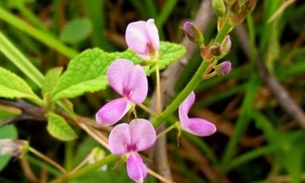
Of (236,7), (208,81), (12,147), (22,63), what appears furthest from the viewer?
(208,81)

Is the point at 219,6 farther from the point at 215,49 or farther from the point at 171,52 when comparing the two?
the point at 171,52

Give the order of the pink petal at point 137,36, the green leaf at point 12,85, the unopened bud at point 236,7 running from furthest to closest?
the green leaf at point 12,85 → the pink petal at point 137,36 → the unopened bud at point 236,7

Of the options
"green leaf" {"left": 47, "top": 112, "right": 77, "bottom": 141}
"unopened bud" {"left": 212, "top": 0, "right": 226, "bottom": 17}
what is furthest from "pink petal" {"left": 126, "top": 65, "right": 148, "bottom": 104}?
"green leaf" {"left": 47, "top": 112, "right": 77, "bottom": 141}

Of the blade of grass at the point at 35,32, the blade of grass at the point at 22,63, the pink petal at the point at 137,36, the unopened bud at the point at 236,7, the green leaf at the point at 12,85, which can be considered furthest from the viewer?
the blade of grass at the point at 35,32

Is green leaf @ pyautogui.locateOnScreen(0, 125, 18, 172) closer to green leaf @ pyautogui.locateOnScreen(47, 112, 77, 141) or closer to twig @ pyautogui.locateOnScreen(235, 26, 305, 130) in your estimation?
green leaf @ pyautogui.locateOnScreen(47, 112, 77, 141)

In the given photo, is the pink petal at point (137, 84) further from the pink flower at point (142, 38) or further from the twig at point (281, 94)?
the twig at point (281, 94)

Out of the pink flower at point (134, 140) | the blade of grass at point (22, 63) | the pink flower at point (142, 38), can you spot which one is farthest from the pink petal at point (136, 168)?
the blade of grass at point (22, 63)

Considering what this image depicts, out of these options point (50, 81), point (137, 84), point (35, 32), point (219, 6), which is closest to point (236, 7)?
point (219, 6)
